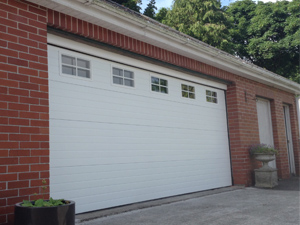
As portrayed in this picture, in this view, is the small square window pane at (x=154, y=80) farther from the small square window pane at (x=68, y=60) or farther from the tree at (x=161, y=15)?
the tree at (x=161, y=15)

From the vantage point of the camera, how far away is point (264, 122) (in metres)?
10.9

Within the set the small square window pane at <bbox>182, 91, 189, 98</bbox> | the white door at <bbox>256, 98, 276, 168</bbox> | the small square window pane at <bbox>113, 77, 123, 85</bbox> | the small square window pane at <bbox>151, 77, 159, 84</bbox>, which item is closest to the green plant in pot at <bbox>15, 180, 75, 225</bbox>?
the small square window pane at <bbox>113, 77, 123, 85</bbox>

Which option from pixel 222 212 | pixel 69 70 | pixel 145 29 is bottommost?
pixel 222 212

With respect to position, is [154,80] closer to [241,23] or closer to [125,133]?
[125,133]

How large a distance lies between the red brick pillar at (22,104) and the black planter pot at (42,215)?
568 mm

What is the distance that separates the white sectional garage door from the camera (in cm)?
518

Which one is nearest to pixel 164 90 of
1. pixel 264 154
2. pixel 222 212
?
pixel 222 212

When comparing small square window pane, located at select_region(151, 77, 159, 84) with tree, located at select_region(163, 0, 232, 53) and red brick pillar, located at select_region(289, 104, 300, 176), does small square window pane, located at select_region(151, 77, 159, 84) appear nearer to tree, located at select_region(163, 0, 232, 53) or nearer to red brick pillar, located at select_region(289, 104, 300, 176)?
red brick pillar, located at select_region(289, 104, 300, 176)

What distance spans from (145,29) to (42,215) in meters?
3.82

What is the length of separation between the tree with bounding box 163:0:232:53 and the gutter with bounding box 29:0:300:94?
11.6m

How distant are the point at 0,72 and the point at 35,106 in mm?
597

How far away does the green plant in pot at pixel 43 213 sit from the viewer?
332 centimetres

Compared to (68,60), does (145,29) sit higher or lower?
higher

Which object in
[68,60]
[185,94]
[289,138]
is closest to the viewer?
[68,60]
